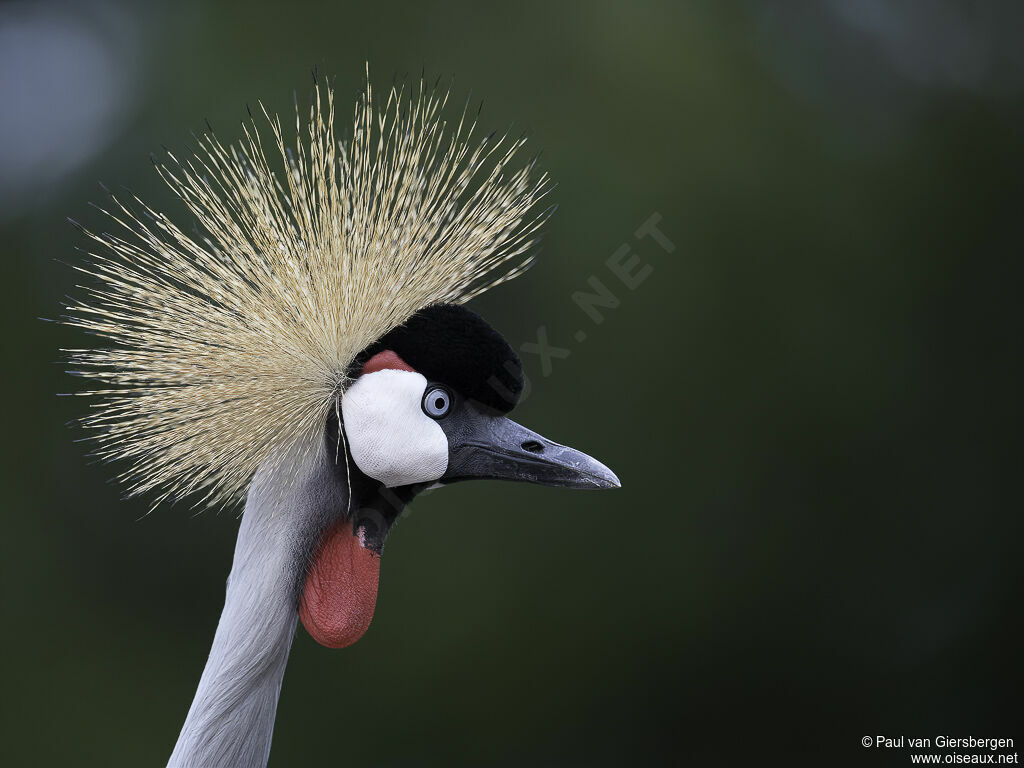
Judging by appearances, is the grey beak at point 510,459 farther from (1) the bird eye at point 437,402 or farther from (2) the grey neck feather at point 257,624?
(2) the grey neck feather at point 257,624

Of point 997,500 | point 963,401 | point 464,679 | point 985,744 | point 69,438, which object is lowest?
point 985,744

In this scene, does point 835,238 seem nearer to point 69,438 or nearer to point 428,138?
point 428,138

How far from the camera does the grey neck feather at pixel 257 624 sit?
1.00 meters

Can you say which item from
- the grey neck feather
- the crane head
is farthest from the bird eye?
the grey neck feather

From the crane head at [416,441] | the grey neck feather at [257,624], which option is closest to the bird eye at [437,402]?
the crane head at [416,441]

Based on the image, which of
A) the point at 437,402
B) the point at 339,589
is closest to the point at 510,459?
the point at 437,402

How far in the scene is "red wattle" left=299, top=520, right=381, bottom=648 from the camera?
3.47 feet

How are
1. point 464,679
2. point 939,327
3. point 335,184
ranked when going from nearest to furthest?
point 335,184 → point 464,679 → point 939,327

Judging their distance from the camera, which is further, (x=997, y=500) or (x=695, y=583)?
(x=997, y=500)

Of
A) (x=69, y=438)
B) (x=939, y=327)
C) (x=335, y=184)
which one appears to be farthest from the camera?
(x=939, y=327)

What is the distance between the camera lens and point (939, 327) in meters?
2.81

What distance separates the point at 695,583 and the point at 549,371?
2.59 ft

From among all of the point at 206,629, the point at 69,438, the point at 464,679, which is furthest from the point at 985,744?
the point at 69,438

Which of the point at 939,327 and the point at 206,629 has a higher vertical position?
the point at 206,629
